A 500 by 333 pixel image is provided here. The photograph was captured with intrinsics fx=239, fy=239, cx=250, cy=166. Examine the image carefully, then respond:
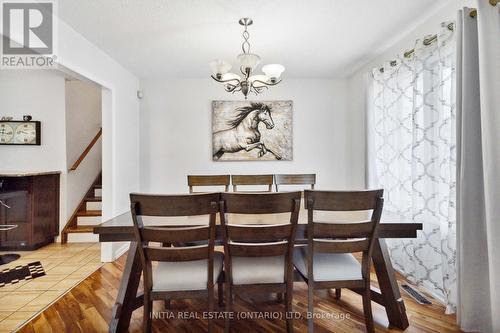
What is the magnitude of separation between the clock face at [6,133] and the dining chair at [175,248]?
3.59 metres

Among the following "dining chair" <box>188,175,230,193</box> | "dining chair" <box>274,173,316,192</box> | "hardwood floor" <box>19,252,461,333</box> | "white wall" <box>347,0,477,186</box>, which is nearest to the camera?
"hardwood floor" <box>19,252,461,333</box>

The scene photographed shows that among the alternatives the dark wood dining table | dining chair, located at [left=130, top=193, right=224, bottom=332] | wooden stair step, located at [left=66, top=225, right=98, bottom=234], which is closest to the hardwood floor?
the dark wood dining table

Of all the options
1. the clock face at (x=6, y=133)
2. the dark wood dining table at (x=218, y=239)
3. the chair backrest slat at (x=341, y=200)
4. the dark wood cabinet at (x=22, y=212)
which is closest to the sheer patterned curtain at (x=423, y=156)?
the dark wood dining table at (x=218, y=239)

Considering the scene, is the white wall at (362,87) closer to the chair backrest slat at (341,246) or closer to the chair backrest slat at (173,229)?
the chair backrest slat at (341,246)

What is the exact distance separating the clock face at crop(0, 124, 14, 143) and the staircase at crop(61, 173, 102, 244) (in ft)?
4.17

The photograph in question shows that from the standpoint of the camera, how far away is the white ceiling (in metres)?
1.98

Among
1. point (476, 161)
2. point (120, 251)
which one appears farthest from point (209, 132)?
point (476, 161)

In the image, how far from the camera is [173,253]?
1.38 metres

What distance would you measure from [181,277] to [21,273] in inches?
92.4

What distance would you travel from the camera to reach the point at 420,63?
215 cm

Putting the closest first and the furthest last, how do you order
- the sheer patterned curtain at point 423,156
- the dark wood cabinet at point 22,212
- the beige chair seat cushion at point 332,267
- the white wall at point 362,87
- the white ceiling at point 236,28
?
the beige chair seat cushion at point 332,267 < the sheer patterned curtain at point 423,156 < the white ceiling at point 236,28 < the white wall at point 362,87 < the dark wood cabinet at point 22,212

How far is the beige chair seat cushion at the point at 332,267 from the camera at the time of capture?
60.6 inches

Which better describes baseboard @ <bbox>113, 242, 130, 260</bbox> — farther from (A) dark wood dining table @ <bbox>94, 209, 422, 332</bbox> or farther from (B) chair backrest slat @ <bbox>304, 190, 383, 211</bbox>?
(B) chair backrest slat @ <bbox>304, 190, 383, 211</bbox>

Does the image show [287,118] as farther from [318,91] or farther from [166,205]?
[166,205]
